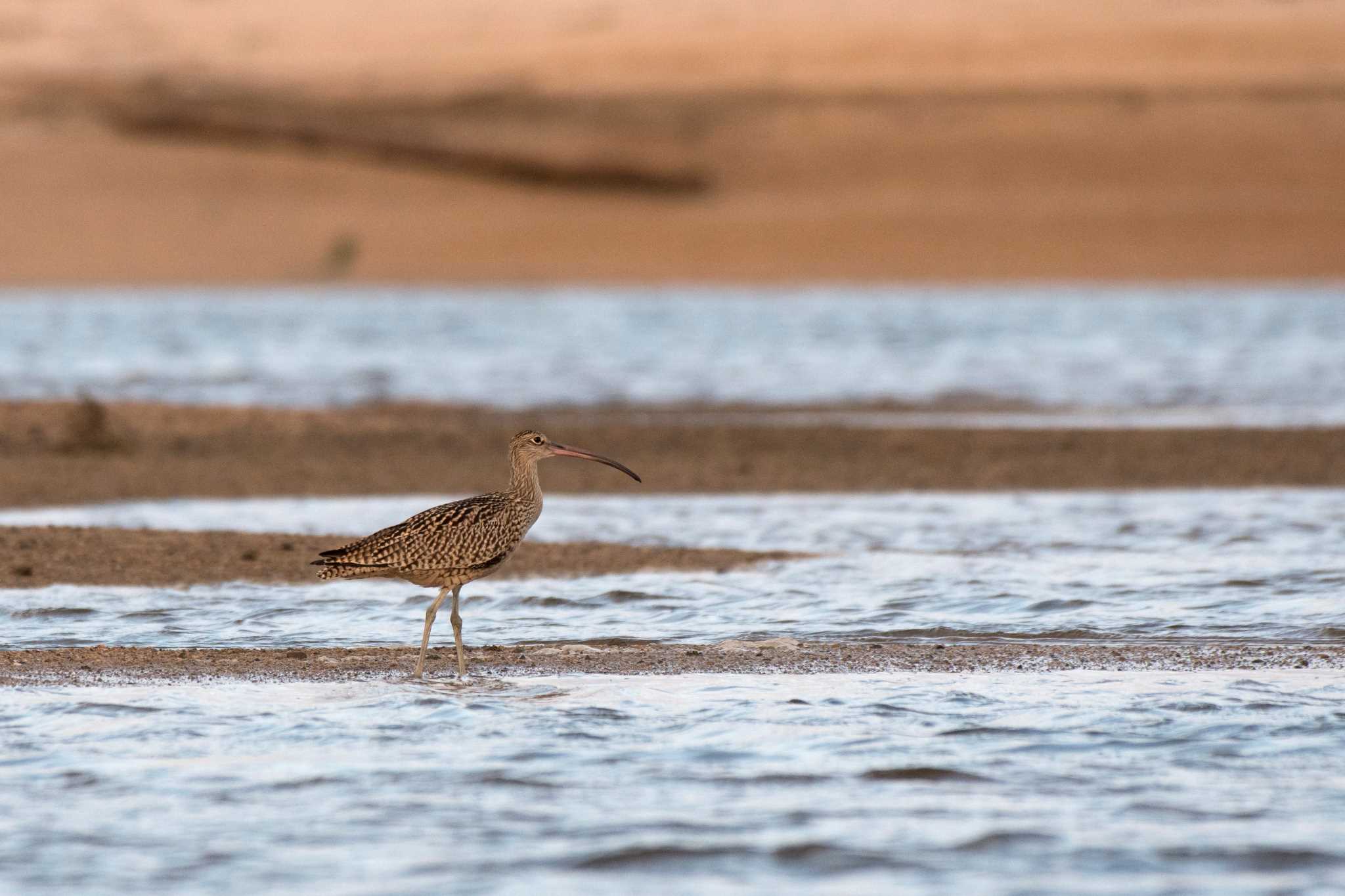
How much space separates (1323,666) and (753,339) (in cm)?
3453

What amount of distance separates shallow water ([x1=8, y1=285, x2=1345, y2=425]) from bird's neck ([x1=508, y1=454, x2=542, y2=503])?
14057mm

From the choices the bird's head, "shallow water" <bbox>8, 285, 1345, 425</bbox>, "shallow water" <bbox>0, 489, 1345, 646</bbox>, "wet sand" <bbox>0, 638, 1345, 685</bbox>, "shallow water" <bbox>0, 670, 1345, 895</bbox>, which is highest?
"shallow water" <bbox>8, 285, 1345, 425</bbox>

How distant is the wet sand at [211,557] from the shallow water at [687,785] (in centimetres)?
337

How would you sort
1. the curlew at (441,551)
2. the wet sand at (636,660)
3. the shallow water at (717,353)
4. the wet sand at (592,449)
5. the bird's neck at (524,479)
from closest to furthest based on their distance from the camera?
the wet sand at (636,660), the curlew at (441,551), the bird's neck at (524,479), the wet sand at (592,449), the shallow water at (717,353)

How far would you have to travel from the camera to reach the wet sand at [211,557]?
1248 cm

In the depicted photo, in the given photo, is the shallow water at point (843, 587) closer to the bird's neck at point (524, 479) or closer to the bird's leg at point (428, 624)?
the bird's leg at point (428, 624)

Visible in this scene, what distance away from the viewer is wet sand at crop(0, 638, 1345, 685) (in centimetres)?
964

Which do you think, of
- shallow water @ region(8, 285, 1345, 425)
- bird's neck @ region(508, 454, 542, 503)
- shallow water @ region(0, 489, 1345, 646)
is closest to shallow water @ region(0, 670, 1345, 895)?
bird's neck @ region(508, 454, 542, 503)

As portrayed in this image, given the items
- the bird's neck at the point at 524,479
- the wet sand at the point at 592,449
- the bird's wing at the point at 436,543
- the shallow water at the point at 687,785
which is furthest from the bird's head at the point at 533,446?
the wet sand at the point at 592,449

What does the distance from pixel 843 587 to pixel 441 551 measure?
3.16 metres

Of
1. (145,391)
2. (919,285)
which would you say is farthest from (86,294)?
(145,391)

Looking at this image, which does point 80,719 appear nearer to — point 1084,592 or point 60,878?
point 60,878

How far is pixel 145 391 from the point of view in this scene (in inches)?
1114

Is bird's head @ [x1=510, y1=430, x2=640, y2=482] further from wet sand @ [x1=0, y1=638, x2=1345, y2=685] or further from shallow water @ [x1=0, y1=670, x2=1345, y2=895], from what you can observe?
shallow water @ [x1=0, y1=670, x2=1345, y2=895]
